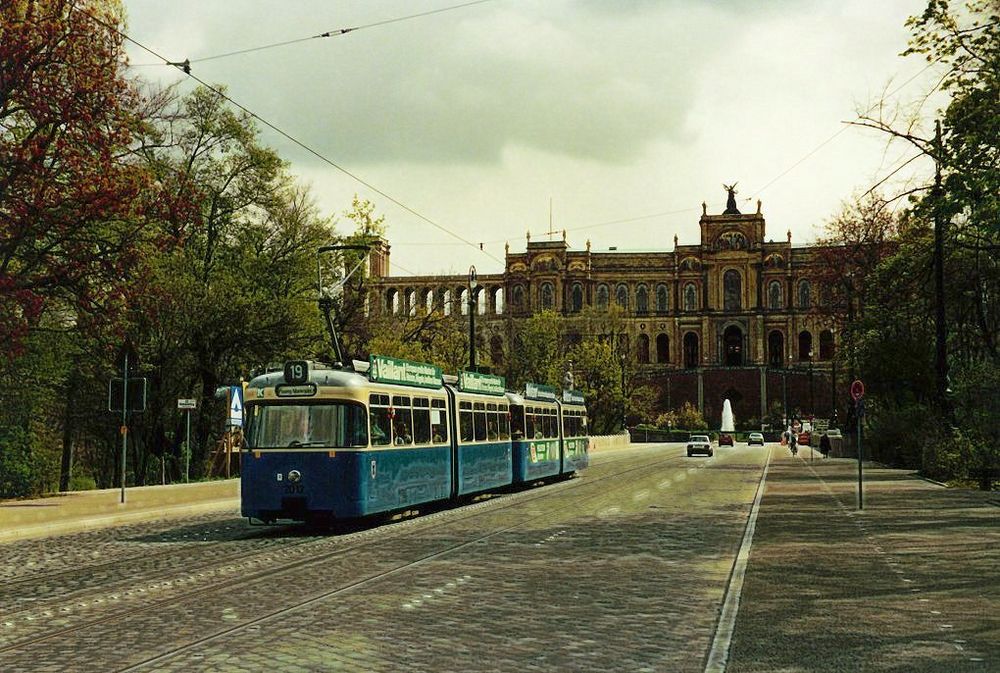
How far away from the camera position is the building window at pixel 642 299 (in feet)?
468

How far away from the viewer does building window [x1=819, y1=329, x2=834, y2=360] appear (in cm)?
13925

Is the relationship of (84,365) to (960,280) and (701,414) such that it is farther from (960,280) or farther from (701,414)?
(701,414)

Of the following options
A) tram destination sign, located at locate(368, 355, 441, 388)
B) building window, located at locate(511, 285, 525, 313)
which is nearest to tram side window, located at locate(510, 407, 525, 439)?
tram destination sign, located at locate(368, 355, 441, 388)

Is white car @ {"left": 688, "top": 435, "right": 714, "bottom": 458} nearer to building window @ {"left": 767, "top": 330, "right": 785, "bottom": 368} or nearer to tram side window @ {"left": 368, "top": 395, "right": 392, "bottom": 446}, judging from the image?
tram side window @ {"left": 368, "top": 395, "right": 392, "bottom": 446}

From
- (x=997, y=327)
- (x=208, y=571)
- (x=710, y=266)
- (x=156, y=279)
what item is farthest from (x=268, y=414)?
(x=710, y=266)

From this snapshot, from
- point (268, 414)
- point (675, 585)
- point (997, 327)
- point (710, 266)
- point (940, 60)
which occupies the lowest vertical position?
point (675, 585)

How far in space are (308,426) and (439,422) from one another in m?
4.86

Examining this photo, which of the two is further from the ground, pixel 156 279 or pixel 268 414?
pixel 156 279

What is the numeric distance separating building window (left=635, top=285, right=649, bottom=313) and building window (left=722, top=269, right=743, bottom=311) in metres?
9.43

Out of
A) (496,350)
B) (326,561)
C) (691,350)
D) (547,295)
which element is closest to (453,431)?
(326,561)

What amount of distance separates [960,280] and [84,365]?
98.3 ft

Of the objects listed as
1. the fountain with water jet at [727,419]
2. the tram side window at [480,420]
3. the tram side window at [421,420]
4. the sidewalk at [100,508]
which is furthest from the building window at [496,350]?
the tram side window at [421,420]

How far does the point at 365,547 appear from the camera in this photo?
1759cm

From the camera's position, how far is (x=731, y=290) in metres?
141
